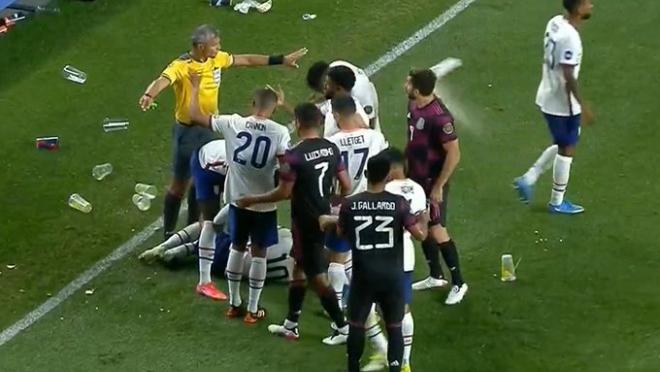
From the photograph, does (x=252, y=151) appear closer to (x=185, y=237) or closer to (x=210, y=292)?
(x=210, y=292)

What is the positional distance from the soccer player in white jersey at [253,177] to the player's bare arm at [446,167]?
120 cm

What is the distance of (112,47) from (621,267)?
22.1ft

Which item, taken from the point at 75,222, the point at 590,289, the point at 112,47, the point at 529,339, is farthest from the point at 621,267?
the point at 112,47

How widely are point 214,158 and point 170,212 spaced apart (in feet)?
3.48

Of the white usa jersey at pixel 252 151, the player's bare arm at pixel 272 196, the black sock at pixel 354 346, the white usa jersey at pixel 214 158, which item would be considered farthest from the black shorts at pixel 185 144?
the black sock at pixel 354 346

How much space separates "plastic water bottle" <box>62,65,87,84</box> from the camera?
1577 centimetres

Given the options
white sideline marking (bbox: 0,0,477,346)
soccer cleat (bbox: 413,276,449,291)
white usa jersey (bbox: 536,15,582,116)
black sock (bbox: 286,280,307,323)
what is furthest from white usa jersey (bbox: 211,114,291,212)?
white usa jersey (bbox: 536,15,582,116)

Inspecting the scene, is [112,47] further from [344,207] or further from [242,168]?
[344,207]

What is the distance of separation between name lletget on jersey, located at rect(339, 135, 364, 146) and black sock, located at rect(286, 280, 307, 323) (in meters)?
1.09

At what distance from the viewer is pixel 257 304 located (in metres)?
11.6

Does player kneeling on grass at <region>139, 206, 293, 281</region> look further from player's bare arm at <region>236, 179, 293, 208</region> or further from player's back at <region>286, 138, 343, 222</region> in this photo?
player's back at <region>286, 138, 343, 222</region>

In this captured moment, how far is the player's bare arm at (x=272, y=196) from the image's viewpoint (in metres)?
10.7

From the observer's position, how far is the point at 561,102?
1284 centimetres

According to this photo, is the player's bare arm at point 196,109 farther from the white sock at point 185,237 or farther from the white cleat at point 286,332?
the white cleat at point 286,332
